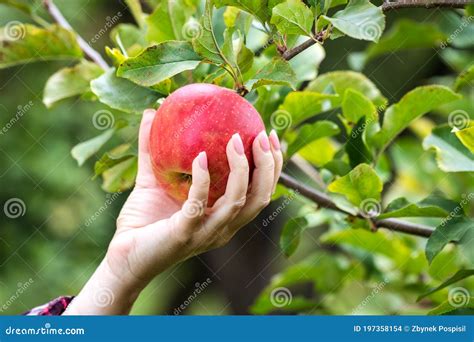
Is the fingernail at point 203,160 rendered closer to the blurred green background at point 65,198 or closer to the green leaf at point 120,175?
the green leaf at point 120,175

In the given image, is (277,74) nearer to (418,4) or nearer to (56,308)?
(418,4)

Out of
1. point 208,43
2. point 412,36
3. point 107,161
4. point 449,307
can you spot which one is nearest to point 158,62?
point 208,43

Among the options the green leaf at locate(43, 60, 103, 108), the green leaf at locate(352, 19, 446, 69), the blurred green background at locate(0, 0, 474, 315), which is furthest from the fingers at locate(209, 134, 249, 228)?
the blurred green background at locate(0, 0, 474, 315)

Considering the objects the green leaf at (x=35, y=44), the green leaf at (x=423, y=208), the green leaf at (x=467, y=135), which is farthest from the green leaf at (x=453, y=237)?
the green leaf at (x=35, y=44)

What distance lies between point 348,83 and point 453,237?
396mm

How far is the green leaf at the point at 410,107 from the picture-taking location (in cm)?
112

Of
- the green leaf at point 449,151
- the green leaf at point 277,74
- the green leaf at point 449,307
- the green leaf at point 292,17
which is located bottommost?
the green leaf at point 449,307

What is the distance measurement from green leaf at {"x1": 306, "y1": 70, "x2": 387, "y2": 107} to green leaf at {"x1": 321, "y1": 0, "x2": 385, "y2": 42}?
0.43m

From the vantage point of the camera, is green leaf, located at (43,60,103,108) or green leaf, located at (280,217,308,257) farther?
green leaf, located at (43,60,103,108)

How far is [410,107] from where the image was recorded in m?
1.16

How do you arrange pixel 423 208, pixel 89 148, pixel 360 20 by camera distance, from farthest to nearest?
pixel 89 148 < pixel 423 208 < pixel 360 20

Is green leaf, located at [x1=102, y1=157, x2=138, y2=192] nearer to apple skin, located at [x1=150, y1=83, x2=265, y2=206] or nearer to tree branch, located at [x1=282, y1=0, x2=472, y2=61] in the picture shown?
apple skin, located at [x1=150, y1=83, x2=265, y2=206]

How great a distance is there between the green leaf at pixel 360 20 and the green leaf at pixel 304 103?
30 cm

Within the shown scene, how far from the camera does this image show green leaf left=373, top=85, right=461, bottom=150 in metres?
1.12
